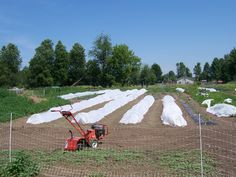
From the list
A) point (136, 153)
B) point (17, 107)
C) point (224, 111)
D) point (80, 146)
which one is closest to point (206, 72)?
point (224, 111)

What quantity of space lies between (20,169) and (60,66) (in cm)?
5895

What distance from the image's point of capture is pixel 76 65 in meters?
67.7

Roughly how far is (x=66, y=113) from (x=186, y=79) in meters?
116

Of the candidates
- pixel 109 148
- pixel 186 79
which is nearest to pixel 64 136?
pixel 109 148

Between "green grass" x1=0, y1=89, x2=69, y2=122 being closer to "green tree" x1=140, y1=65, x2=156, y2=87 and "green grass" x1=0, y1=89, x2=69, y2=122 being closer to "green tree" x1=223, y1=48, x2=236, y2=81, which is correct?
"green tree" x1=140, y1=65, x2=156, y2=87

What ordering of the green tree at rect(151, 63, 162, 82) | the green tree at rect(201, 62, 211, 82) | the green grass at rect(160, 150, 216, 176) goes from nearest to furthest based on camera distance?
1. the green grass at rect(160, 150, 216, 176)
2. the green tree at rect(151, 63, 162, 82)
3. the green tree at rect(201, 62, 211, 82)

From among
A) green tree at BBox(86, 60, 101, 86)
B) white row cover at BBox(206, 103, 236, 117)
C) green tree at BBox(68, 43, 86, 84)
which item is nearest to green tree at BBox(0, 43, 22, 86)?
green tree at BBox(68, 43, 86, 84)

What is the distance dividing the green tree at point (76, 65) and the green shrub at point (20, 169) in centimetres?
6116

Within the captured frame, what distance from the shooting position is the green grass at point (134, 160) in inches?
263

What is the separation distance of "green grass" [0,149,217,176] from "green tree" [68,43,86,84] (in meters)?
59.4

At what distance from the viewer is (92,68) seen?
69.1 metres

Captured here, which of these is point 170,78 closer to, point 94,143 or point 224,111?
point 224,111

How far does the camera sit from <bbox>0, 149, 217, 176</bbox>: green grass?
6.69 metres

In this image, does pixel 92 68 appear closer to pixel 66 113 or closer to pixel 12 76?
pixel 12 76
